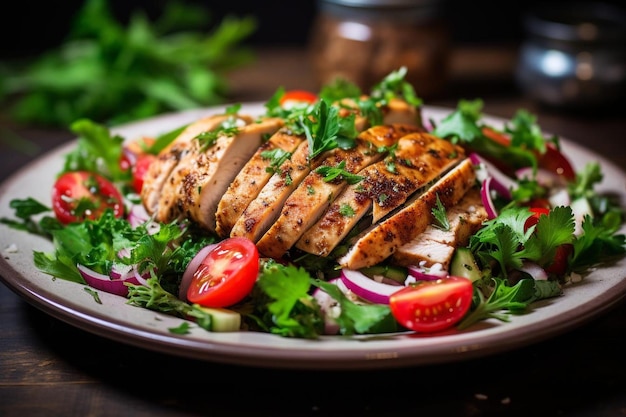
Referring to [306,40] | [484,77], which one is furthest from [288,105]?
[306,40]

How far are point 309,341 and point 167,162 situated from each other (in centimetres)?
155

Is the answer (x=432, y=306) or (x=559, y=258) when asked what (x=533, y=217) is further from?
(x=432, y=306)

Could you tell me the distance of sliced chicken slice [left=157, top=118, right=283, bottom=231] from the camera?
392 centimetres

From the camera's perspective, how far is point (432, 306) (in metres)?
3.26

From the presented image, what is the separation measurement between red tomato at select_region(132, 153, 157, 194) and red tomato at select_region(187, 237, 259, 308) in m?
1.31

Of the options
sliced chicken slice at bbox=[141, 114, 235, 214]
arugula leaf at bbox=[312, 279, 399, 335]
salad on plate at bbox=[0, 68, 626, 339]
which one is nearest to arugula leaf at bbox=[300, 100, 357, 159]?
salad on plate at bbox=[0, 68, 626, 339]

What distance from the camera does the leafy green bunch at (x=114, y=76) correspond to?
702 cm

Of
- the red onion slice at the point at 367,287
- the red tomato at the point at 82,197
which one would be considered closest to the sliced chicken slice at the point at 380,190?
the red onion slice at the point at 367,287

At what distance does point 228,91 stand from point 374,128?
4.06m

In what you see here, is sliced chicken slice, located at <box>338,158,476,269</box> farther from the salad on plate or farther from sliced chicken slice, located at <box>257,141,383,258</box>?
sliced chicken slice, located at <box>257,141,383,258</box>

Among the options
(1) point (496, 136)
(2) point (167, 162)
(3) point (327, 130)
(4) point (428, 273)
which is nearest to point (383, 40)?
(1) point (496, 136)

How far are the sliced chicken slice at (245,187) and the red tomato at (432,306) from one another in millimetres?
923

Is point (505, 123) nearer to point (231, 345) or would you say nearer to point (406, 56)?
point (406, 56)

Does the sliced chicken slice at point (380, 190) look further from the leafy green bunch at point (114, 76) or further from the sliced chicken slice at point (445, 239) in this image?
the leafy green bunch at point (114, 76)
